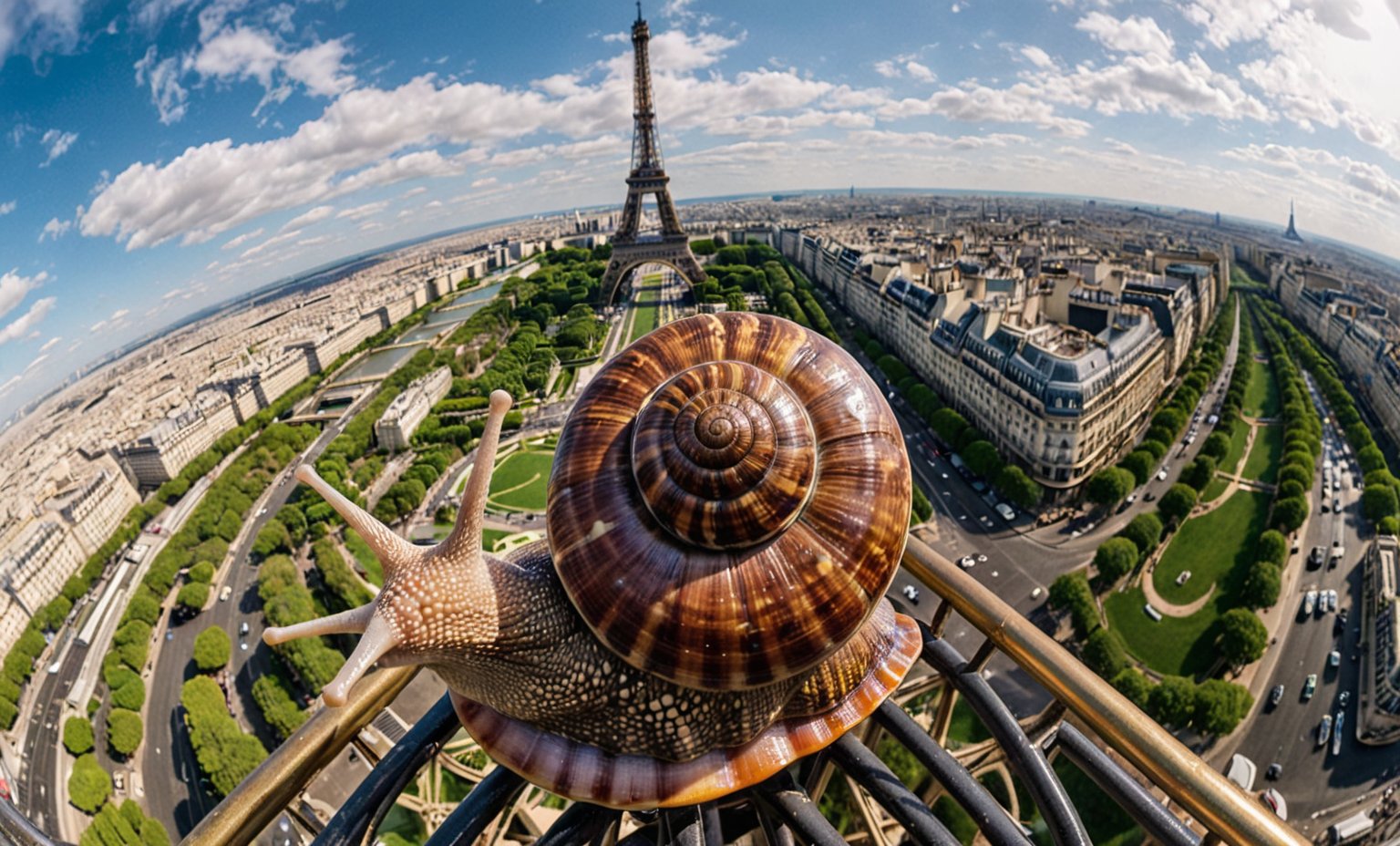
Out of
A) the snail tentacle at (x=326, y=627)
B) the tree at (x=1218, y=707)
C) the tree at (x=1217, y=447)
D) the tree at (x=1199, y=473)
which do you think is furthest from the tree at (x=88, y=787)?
the tree at (x=1217, y=447)

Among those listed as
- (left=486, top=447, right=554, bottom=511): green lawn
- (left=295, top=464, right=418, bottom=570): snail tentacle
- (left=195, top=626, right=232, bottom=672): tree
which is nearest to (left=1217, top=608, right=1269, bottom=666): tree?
(left=295, top=464, right=418, bottom=570): snail tentacle

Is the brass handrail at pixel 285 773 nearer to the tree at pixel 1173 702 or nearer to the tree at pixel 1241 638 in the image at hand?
the tree at pixel 1173 702

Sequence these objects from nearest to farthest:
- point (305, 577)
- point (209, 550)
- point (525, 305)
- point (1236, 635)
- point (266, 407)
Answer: point (1236, 635) → point (305, 577) → point (209, 550) → point (266, 407) → point (525, 305)

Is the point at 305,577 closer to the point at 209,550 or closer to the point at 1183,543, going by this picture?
the point at 209,550

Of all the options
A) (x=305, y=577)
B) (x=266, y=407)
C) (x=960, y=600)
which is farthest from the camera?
(x=266, y=407)

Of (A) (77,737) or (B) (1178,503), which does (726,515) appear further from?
(A) (77,737)

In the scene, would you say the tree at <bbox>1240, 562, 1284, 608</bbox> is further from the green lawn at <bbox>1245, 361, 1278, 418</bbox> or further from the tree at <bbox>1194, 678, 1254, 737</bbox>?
the green lawn at <bbox>1245, 361, 1278, 418</bbox>

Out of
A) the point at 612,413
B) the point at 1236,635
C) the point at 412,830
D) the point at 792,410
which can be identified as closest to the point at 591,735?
the point at 612,413
